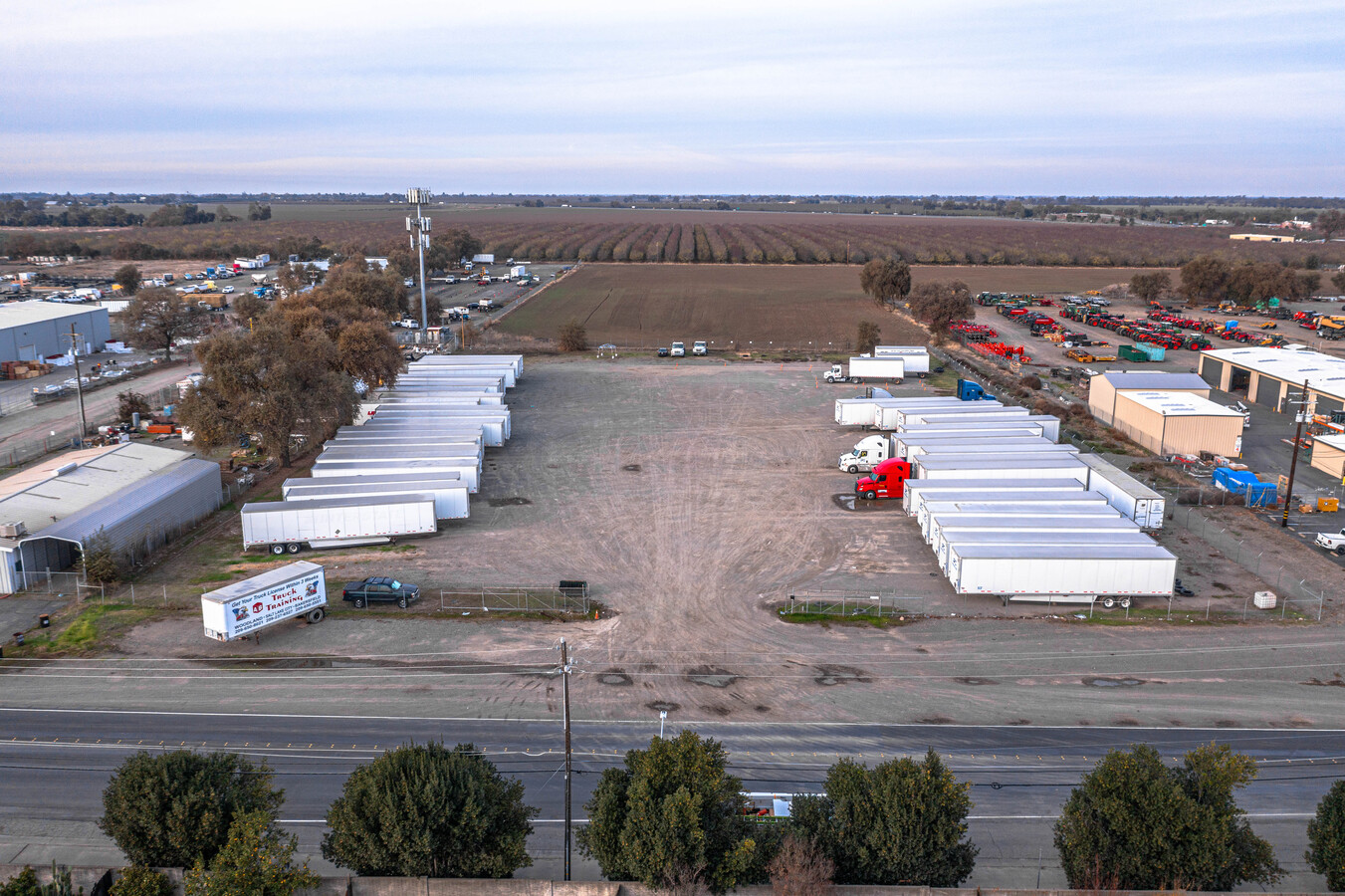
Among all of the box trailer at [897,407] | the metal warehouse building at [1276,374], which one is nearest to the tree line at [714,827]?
the box trailer at [897,407]

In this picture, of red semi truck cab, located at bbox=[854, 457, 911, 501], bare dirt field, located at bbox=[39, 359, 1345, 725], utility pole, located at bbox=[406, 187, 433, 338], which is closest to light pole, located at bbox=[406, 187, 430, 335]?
utility pole, located at bbox=[406, 187, 433, 338]

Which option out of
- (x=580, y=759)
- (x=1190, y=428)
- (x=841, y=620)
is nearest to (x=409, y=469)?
(x=841, y=620)

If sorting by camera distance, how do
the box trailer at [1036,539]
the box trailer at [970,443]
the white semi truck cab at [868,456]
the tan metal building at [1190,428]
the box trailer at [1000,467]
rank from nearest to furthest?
the box trailer at [1036,539]
the box trailer at [1000,467]
the box trailer at [970,443]
the white semi truck cab at [868,456]
the tan metal building at [1190,428]

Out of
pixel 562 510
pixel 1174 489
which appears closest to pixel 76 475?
pixel 562 510

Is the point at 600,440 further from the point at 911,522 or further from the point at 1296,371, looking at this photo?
the point at 1296,371

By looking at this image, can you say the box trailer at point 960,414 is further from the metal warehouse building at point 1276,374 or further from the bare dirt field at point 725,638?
the metal warehouse building at point 1276,374
